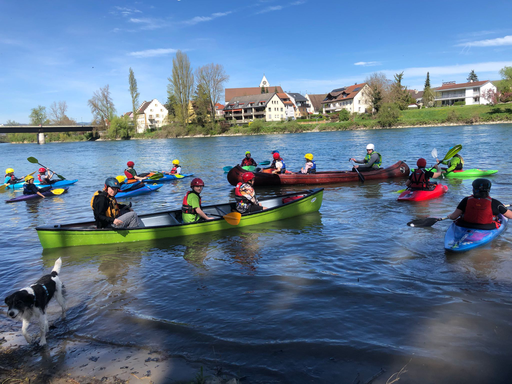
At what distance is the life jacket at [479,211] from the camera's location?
22.2 ft

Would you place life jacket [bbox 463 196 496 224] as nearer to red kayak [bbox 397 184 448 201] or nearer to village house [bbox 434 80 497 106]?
red kayak [bbox 397 184 448 201]

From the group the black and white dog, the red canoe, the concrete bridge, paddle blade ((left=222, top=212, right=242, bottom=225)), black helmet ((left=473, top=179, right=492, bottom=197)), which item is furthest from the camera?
the concrete bridge

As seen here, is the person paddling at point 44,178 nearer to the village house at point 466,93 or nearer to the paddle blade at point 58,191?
the paddle blade at point 58,191

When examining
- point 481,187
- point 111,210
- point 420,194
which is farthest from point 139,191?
point 481,187

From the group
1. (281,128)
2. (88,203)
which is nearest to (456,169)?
(88,203)

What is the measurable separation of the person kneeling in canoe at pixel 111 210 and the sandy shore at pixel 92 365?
11.4 feet

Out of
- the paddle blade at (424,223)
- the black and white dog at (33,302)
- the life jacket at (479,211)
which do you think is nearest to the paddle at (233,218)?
the paddle blade at (424,223)

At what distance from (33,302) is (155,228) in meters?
4.23

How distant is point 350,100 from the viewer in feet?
277

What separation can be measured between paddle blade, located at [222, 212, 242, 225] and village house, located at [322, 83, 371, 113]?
77596 mm

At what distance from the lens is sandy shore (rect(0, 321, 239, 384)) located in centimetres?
365

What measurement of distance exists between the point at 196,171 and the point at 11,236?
45.7 feet

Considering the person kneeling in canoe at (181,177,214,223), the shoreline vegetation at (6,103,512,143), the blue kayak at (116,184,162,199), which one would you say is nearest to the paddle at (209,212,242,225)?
the person kneeling in canoe at (181,177,214,223)

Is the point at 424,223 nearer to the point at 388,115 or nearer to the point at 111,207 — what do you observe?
the point at 111,207
